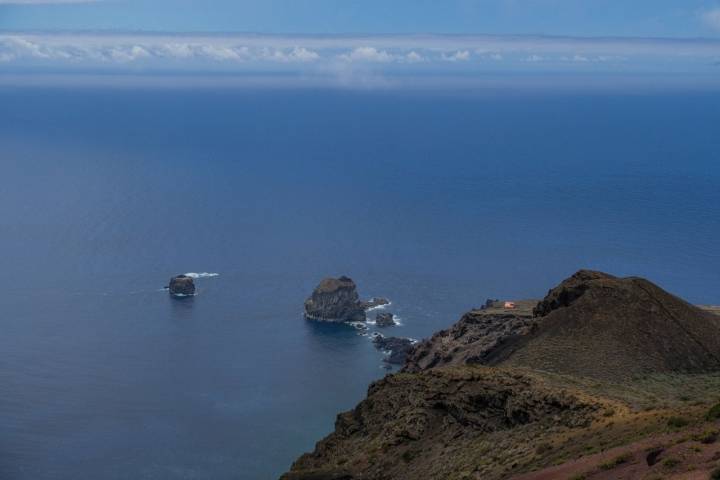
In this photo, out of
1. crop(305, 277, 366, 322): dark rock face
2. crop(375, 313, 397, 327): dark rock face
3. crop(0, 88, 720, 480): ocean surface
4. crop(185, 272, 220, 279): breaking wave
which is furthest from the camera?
crop(185, 272, 220, 279): breaking wave

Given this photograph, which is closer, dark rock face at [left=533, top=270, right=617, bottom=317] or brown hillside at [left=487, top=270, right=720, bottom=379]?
brown hillside at [left=487, top=270, right=720, bottom=379]

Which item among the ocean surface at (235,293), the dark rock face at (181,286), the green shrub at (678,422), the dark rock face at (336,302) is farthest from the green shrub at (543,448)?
the dark rock face at (181,286)

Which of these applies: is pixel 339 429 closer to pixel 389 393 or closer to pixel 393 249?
pixel 389 393

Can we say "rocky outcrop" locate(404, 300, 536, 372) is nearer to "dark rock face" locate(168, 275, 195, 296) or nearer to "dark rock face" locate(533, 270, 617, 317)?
"dark rock face" locate(533, 270, 617, 317)

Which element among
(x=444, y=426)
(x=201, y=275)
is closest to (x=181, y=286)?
(x=201, y=275)

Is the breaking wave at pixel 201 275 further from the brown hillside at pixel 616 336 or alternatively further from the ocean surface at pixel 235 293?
the brown hillside at pixel 616 336

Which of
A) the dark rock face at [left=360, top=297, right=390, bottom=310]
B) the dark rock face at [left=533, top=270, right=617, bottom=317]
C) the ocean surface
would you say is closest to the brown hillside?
the dark rock face at [left=533, top=270, right=617, bottom=317]

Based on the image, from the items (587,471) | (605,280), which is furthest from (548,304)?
(587,471)

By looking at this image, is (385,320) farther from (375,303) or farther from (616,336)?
(616,336)
